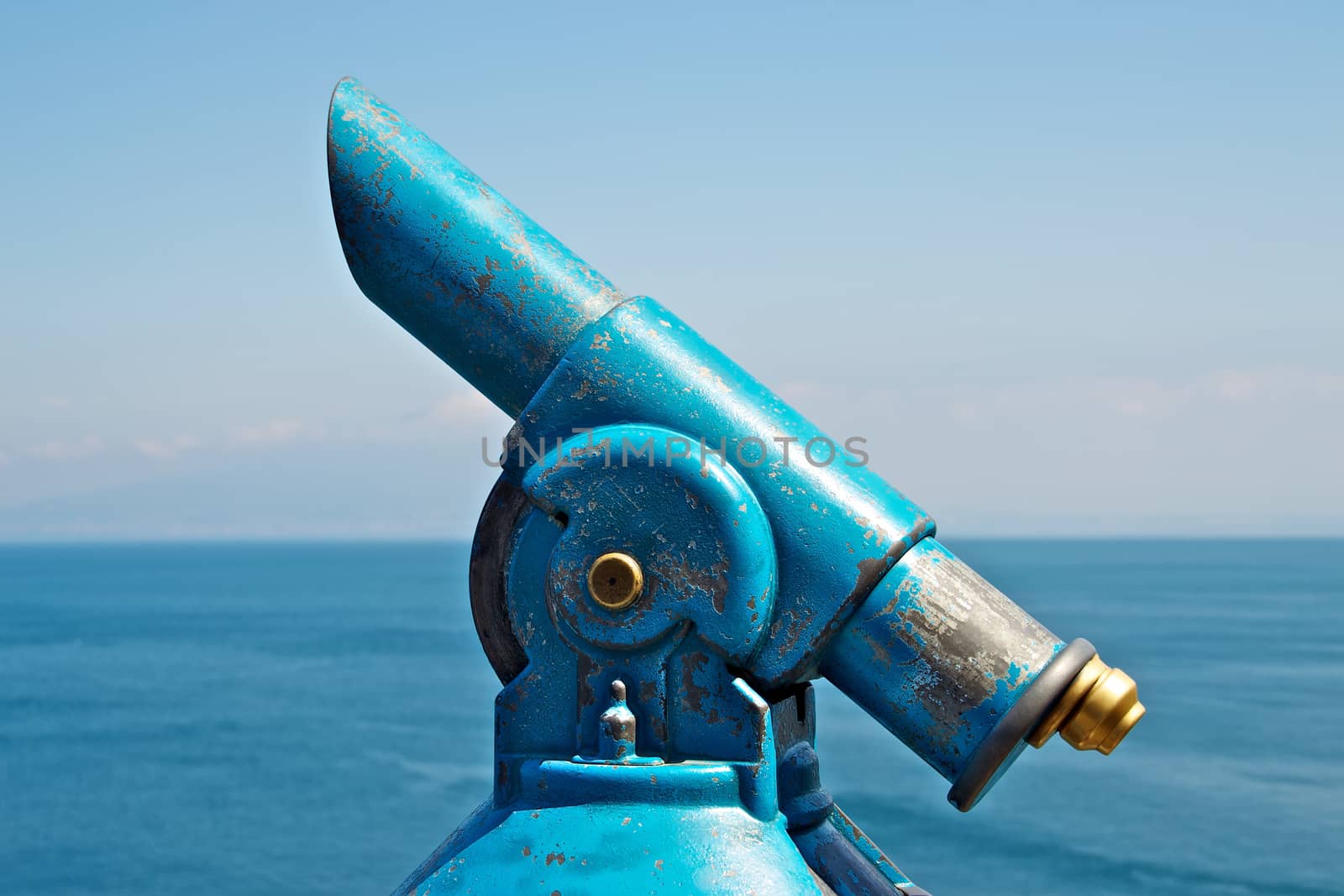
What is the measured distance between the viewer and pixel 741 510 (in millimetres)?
2566

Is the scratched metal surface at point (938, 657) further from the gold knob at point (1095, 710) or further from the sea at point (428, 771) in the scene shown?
the sea at point (428, 771)

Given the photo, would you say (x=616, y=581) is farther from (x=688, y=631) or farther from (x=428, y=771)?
(x=428, y=771)

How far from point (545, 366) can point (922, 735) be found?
103 centimetres

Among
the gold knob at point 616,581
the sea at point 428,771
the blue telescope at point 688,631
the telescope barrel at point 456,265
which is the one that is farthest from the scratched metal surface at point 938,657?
the sea at point 428,771

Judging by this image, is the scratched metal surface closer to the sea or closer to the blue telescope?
the blue telescope

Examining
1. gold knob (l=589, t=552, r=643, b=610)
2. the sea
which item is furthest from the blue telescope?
the sea

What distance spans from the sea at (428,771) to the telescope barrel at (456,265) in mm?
15088

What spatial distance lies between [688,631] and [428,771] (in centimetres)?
2960

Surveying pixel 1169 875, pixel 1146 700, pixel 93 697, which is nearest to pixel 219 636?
pixel 93 697

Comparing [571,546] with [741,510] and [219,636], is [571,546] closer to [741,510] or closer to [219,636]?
[741,510]

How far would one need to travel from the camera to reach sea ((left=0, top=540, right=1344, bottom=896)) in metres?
25.0

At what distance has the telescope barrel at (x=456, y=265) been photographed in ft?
9.18

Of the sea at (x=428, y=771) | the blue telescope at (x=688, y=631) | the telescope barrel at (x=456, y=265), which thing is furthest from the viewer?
the sea at (x=428, y=771)

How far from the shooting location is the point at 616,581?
8.37 ft
